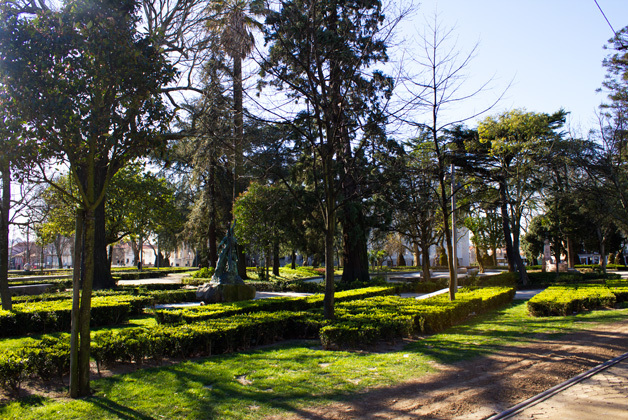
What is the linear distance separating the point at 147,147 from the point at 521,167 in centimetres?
1916

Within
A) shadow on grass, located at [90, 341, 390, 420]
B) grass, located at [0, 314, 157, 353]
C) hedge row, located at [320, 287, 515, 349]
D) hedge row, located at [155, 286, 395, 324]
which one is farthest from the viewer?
hedge row, located at [155, 286, 395, 324]

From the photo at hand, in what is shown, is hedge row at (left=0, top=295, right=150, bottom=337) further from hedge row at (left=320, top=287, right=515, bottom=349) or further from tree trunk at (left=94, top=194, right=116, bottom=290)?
tree trunk at (left=94, top=194, right=116, bottom=290)

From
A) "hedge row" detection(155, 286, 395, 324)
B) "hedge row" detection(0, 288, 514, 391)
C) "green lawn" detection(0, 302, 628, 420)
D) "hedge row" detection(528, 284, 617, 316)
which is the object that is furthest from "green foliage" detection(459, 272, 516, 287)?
"green lawn" detection(0, 302, 628, 420)

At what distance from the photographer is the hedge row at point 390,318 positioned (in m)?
7.96

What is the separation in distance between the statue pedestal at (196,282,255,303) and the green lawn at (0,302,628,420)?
21.9 ft

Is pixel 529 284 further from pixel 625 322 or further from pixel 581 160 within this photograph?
pixel 625 322

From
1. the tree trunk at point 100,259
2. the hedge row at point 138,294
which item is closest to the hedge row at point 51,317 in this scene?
the hedge row at point 138,294

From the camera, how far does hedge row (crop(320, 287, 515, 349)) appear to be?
7957 millimetres

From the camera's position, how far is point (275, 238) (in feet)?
79.7

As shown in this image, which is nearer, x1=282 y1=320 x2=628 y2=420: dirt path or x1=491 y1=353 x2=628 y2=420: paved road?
x1=491 y1=353 x2=628 y2=420: paved road

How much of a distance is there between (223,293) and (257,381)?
9376mm

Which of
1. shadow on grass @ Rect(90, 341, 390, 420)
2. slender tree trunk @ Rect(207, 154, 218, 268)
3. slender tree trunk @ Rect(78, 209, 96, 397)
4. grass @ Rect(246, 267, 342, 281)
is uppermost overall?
slender tree trunk @ Rect(207, 154, 218, 268)

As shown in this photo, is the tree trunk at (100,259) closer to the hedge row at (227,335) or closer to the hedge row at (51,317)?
the hedge row at (51,317)

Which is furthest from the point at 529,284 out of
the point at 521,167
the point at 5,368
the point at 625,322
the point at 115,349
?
the point at 5,368
